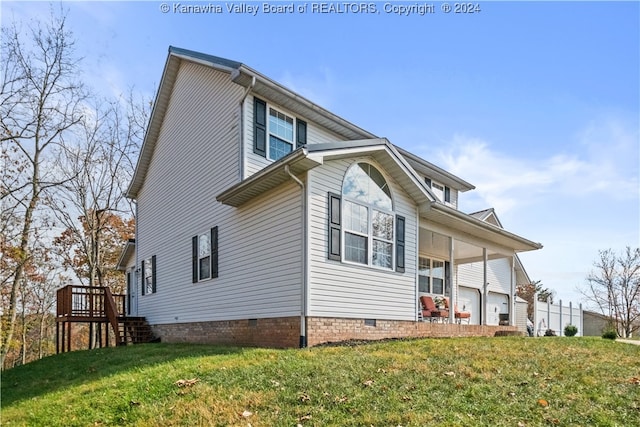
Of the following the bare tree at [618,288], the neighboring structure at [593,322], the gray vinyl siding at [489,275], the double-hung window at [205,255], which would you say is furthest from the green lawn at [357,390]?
the bare tree at [618,288]

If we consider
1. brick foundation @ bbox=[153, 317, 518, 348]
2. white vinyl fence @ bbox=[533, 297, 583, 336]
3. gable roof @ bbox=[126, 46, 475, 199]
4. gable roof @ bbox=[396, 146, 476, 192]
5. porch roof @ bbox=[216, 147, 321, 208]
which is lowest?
white vinyl fence @ bbox=[533, 297, 583, 336]

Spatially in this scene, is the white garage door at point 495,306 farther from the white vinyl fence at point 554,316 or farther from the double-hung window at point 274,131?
the double-hung window at point 274,131

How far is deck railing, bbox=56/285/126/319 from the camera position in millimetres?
15656

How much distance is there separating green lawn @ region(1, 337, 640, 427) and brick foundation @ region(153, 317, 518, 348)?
40.6 inches

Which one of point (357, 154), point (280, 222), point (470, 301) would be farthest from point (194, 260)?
point (470, 301)

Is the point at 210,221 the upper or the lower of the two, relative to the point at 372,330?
upper

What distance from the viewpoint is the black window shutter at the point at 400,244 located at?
10.9 metres

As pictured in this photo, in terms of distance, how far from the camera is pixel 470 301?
20719mm

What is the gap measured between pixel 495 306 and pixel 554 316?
3271 millimetres

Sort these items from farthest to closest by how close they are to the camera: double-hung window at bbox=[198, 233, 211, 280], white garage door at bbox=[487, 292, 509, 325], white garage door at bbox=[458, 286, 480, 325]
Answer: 1. white garage door at bbox=[487, 292, 509, 325]
2. white garage door at bbox=[458, 286, 480, 325]
3. double-hung window at bbox=[198, 233, 211, 280]

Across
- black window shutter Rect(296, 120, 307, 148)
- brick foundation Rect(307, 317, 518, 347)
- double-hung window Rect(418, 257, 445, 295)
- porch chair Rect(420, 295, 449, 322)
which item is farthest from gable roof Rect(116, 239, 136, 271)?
brick foundation Rect(307, 317, 518, 347)

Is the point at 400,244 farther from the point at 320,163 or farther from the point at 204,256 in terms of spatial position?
the point at 204,256

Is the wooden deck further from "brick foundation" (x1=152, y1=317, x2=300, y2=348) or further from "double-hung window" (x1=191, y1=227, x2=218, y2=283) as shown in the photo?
"double-hung window" (x1=191, y1=227, x2=218, y2=283)

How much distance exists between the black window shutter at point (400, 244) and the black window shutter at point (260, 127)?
148 inches
